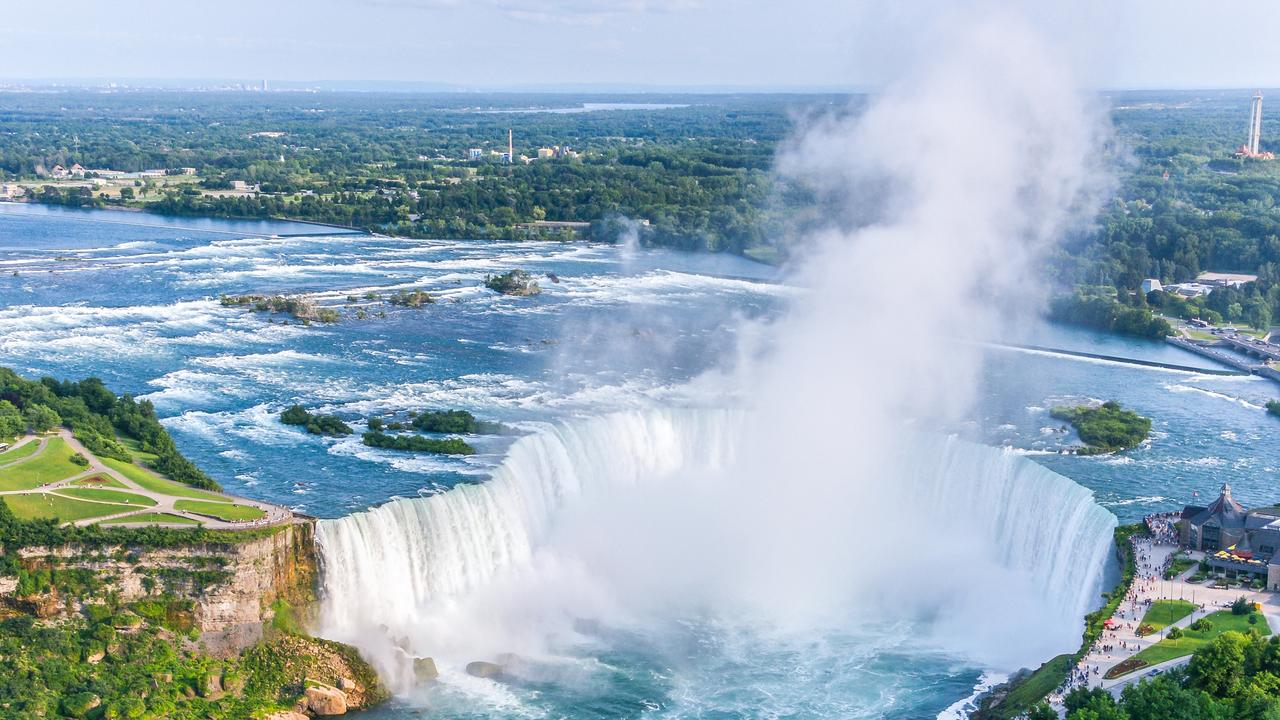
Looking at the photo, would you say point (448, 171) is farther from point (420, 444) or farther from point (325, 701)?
point (325, 701)

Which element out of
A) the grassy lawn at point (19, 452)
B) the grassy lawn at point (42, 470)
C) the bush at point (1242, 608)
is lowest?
the bush at point (1242, 608)

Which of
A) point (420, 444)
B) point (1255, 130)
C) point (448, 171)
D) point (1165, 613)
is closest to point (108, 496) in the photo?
point (420, 444)

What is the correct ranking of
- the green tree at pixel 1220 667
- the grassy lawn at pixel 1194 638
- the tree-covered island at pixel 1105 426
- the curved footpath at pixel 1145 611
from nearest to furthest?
the green tree at pixel 1220 667
the curved footpath at pixel 1145 611
the grassy lawn at pixel 1194 638
the tree-covered island at pixel 1105 426

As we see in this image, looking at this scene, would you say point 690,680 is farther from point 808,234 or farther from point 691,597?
point 808,234

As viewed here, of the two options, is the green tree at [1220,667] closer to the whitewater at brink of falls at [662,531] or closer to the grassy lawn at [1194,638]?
the grassy lawn at [1194,638]

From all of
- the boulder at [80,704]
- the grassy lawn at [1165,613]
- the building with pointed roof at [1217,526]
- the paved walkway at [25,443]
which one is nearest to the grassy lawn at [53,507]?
the paved walkway at [25,443]

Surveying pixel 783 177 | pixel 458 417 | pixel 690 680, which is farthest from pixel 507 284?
pixel 690 680
